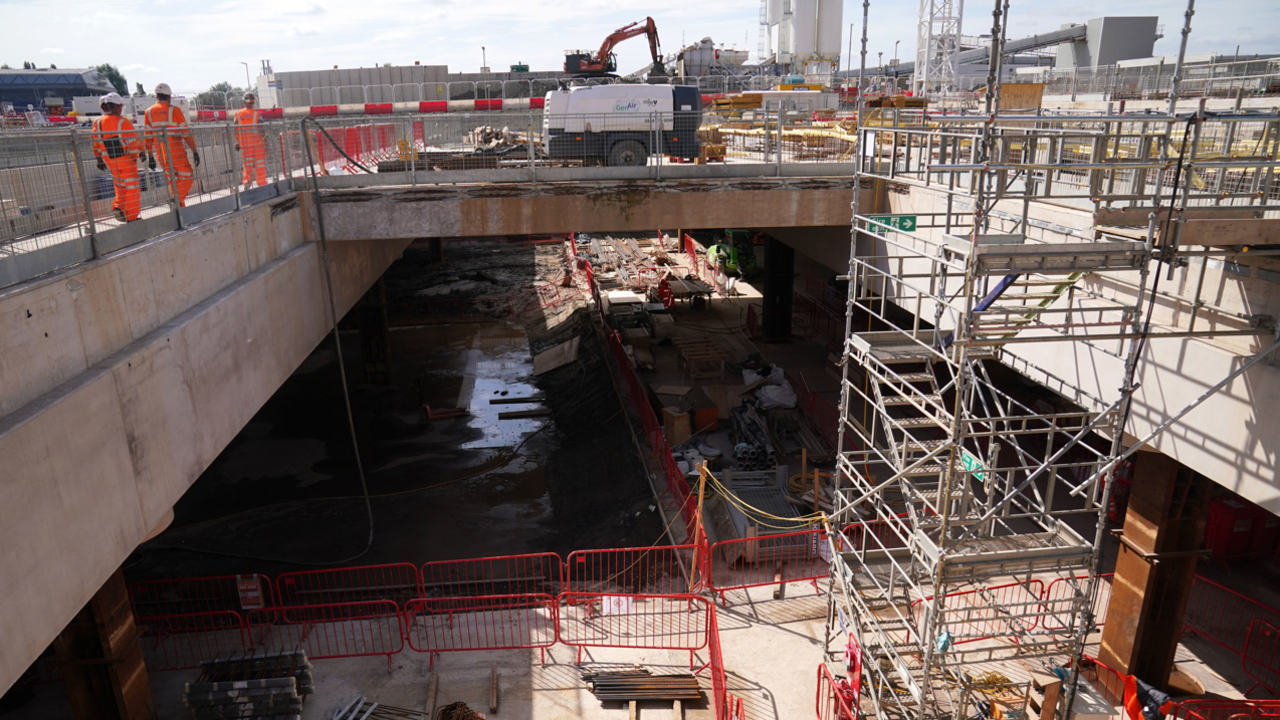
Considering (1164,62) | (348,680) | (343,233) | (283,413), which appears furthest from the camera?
(1164,62)

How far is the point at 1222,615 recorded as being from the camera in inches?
473

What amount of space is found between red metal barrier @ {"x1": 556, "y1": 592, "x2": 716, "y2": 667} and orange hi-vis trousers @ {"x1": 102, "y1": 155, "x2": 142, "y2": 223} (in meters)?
7.19

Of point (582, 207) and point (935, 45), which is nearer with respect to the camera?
point (582, 207)

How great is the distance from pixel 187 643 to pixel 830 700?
30.1 ft

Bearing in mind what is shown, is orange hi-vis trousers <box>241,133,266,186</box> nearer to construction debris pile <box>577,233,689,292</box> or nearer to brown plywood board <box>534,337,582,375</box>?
brown plywood board <box>534,337,582,375</box>

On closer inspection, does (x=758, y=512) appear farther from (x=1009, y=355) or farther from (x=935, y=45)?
(x=935, y=45)

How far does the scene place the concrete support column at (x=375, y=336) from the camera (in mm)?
23203

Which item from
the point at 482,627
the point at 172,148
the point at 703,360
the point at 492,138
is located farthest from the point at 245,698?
the point at 492,138

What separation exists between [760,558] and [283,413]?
50.3 ft

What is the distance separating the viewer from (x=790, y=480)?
50.4ft

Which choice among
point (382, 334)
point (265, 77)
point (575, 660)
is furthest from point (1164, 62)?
point (265, 77)

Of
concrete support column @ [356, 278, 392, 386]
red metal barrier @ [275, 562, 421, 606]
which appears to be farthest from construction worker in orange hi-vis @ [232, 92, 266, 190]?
concrete support column @ [356, 278, 392, 386]

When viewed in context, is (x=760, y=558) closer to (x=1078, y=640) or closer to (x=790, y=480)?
(x=790, y=480)

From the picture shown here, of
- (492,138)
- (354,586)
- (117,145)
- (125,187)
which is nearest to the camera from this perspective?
(125,187)
